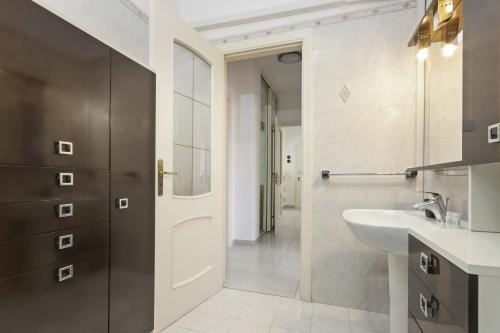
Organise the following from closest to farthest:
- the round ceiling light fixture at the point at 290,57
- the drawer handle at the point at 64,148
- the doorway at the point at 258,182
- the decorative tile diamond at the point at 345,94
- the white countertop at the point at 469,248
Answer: the white countertop at the point at 469,248 → the drawer handle at the point at 64,148 → the decorative tile diamond at the point at 345,94 → the doorway at the point at 258,182 → the round ceiling light fixture at the point at 290,57

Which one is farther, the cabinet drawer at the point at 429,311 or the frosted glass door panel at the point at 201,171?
the frosted glass door panel at the point at 201,171

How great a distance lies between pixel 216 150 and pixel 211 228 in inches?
25.8

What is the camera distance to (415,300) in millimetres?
981

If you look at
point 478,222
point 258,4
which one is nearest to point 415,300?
point 478,222

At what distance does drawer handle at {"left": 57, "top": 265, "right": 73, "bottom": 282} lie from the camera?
106 cm

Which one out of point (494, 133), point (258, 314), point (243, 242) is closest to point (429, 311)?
point (494, 133)

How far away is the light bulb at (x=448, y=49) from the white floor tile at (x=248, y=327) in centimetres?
199

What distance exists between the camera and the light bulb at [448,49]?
4.62ft

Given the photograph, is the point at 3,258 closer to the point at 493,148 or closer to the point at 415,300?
the point at 415,300

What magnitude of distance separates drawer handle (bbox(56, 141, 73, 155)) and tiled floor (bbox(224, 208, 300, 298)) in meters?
1.81

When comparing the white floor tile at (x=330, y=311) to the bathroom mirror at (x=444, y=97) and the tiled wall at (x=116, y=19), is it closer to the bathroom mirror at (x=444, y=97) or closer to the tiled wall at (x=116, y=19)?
the bathroom mirror at (x=444, y=97)

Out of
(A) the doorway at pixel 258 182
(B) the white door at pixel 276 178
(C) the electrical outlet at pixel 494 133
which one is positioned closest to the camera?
(C) the electrical outlet at pixel 494 133

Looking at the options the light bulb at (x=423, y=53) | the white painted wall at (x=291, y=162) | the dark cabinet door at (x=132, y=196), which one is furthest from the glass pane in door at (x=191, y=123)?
the white painted wall at (x=291, y=162)

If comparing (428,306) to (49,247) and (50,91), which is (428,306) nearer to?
(49,247)
